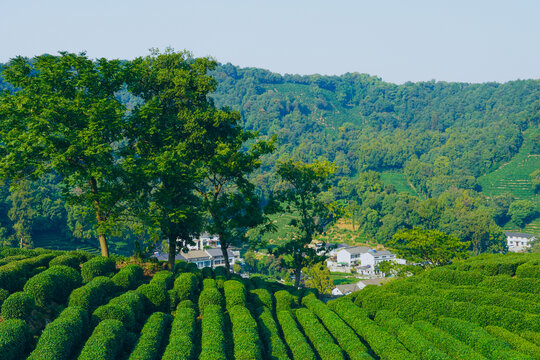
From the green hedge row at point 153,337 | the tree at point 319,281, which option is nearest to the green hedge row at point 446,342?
the green hedge row at point 153,337

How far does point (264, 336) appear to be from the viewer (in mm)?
18781

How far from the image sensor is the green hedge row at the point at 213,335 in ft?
50.8

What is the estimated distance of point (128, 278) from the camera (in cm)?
2150

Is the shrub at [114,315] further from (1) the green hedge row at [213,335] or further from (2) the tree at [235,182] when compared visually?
(2) the tree at [235,182]

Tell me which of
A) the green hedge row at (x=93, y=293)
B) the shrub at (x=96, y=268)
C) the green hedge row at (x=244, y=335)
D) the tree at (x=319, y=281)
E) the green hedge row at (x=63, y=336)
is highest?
the shrub at (x=96, y=268)

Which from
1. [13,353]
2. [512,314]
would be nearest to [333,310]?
[512,314]

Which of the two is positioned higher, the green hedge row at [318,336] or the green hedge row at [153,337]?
the green hedge row at [153,337]

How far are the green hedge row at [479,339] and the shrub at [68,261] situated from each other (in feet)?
60.8

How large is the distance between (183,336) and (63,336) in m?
4.24

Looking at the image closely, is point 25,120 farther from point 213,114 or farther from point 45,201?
point 45,201

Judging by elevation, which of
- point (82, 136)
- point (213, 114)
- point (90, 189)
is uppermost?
point (213, 114)

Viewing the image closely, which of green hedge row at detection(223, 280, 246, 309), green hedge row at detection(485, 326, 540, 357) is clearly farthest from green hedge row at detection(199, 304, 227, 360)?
green hedge row at detection(485, 326, 540, 357)

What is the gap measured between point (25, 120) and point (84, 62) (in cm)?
439

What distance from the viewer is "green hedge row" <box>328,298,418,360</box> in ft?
57.2
